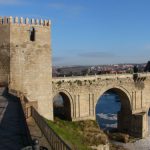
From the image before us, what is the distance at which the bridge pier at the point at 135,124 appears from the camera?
36.8 metres

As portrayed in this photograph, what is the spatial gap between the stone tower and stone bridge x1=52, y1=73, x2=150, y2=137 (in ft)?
17.1

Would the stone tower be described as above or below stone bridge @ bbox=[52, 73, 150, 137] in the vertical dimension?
above

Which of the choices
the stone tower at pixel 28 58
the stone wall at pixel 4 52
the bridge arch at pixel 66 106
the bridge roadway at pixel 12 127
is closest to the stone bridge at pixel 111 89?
the bridge arch at pixel 66 106

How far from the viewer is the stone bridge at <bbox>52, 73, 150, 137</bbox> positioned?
105 ft

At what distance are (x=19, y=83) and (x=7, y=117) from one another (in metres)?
9.03

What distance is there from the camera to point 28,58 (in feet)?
78.6

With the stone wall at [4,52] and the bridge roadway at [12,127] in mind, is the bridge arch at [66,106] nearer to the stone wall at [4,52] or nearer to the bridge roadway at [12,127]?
the stone wall at [4,52]

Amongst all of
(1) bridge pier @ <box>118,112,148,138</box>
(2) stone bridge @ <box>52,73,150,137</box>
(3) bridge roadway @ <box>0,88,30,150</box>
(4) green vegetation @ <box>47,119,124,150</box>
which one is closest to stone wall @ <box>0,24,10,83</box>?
(3) bridge roadway @ <box>0,88,30,150</box>

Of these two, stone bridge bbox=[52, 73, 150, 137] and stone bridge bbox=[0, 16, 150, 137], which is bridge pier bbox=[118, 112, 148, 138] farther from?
stone bridge bbox=[0, 16, 150, 137]

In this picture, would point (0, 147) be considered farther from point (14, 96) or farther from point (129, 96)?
point (129, 96)

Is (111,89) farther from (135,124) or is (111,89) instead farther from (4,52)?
(4,52)

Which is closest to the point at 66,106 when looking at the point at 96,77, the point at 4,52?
the point at 96,77

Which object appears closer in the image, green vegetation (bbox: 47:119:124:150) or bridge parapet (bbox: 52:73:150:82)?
green vegetation (bbox: 47:119:124:150)

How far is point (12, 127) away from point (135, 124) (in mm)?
26519
